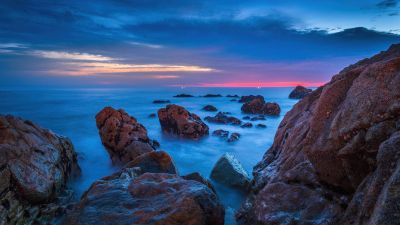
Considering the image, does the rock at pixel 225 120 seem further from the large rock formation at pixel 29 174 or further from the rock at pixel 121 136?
the large rock formation at pixel 29 174

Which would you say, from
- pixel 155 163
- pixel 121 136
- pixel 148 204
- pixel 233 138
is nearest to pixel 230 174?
pixel 155 163

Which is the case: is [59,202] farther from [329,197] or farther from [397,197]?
[397,197]

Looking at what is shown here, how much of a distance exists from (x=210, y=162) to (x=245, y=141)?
4789 millimetres

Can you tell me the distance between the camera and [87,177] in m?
12.3

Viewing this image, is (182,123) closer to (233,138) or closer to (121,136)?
(233,138)

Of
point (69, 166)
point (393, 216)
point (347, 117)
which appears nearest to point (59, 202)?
point (69, 166)

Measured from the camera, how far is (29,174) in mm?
7750

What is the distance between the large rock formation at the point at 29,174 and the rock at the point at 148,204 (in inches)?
95.3

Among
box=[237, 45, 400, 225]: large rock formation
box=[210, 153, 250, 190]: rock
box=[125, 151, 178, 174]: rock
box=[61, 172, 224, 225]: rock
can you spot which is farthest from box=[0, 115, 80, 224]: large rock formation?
box=[237, 45, 400, 225]: large rock formation

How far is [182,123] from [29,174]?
13.0m

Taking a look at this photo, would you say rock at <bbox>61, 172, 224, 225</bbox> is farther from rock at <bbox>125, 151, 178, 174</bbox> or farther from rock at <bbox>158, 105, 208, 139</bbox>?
rock at <bbox>158, 105, 208, 139</bbox>

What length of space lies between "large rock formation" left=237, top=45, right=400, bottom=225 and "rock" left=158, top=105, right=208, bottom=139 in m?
14.2

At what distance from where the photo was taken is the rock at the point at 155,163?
29.1ft

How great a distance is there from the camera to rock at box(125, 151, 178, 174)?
887cm
